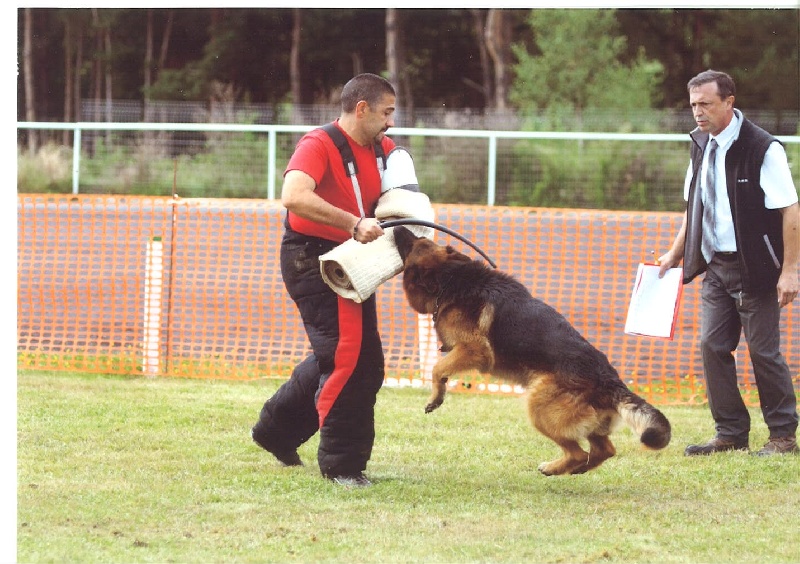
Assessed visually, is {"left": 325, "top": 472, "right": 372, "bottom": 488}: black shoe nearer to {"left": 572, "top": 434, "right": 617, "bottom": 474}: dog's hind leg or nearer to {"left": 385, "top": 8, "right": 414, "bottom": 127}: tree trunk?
{"left": 572, "top": 434, "right": 617, "bottom": 474}: dog's hind leg

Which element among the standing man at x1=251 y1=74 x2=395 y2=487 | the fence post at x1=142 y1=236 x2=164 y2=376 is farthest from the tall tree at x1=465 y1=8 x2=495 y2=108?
the standing man at x1=251 y1=74 x2=395 y2=487

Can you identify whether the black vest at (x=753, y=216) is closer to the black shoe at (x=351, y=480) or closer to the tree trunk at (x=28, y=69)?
the black shoe at (x=351, y=480)

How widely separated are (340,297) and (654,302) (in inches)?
80.4

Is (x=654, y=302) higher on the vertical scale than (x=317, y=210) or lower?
lower

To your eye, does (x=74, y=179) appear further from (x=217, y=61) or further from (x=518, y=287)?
(x=518, y=287)

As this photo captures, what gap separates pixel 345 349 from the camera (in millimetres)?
4996

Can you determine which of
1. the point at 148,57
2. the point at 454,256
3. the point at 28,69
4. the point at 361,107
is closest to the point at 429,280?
the point at 454,256

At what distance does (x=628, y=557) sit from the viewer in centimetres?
407

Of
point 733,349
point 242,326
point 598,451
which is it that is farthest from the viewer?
point 242,326

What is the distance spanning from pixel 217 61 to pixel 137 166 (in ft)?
28.0

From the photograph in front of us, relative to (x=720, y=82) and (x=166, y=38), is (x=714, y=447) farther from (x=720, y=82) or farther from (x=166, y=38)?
(x=166, y=38)

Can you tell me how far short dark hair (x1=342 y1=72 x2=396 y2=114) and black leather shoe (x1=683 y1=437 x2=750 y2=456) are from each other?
277 centimetres

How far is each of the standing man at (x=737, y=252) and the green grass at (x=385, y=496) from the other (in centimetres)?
30

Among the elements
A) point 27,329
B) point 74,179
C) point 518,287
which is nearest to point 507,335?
point 518,287
